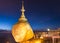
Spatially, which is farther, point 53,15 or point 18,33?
point 53,15

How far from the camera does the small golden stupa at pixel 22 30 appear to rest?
7.42ft

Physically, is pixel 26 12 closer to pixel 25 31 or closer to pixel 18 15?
pixel 18 15

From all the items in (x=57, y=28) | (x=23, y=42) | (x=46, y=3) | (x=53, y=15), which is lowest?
(x=23, y=42)

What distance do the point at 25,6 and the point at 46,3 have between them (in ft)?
0.86

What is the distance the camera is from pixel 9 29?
2.52 metres

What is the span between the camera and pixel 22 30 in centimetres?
226

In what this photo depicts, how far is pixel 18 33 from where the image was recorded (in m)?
2.26

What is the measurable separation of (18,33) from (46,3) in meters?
0.51

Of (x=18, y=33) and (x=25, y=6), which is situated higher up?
(x=25, y=6)

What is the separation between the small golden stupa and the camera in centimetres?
226

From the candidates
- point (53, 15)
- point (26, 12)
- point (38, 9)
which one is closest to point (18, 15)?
point (26, 12)

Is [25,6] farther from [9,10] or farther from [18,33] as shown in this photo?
[18,33]

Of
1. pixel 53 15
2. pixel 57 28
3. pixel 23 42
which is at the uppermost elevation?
pixel 53 15

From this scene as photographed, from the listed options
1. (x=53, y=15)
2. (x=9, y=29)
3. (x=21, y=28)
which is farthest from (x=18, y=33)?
(x=53, y=15)
